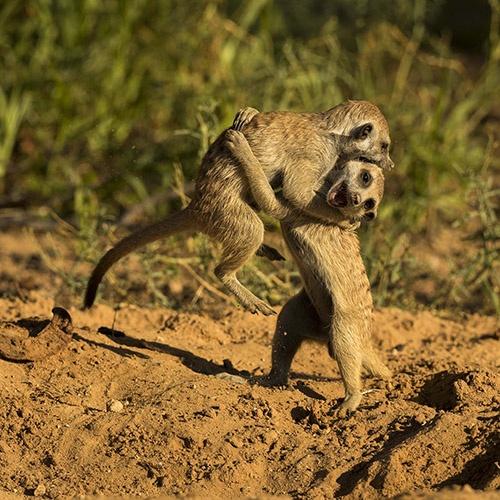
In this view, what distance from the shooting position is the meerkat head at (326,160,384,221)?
17.3 ft

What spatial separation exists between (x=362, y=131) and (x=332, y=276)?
0.74m

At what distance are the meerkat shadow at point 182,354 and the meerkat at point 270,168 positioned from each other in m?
0.52

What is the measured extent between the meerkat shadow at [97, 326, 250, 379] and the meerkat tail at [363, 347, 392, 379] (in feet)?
2.05

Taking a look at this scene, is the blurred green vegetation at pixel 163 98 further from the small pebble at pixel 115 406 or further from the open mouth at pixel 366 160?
the small pebble at pixel 115 406

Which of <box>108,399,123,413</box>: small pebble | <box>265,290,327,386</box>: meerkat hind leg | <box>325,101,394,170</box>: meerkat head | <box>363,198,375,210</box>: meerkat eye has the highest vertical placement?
<box>325,101,394,170</box>: meerkat head

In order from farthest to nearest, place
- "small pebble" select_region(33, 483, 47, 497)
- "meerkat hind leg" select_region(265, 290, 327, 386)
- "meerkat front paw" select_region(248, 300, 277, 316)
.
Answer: "meerkat hind leg" select_region(265, 290, 327, 386) → "meerkat front paw" select_region(248, 300, 277, 316) → "small pebble" select_region(33, 483, 47, 497)

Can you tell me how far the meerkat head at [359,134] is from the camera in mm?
5422

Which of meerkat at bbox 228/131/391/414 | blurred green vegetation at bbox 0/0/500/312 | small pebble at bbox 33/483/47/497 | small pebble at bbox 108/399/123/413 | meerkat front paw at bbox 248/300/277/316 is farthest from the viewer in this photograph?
blurred green vegetation at bbox 0/0/500/312

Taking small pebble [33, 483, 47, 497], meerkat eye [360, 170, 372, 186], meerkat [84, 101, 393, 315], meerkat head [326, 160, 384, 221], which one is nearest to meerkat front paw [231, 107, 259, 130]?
meerkat [84, 101, 393, 315]

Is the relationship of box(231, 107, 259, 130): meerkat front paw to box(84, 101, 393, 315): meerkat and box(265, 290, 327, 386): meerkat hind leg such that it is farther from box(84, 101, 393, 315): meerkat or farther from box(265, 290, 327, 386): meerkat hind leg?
box(265, 290, 327, 386): meerkat hind leg

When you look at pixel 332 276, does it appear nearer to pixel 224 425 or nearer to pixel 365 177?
pixel 365 177

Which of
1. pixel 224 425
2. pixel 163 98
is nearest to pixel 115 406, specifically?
pixel 224 425

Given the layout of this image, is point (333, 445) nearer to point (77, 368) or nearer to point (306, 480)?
point (306, 480)

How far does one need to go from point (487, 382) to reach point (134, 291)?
3.06 m
